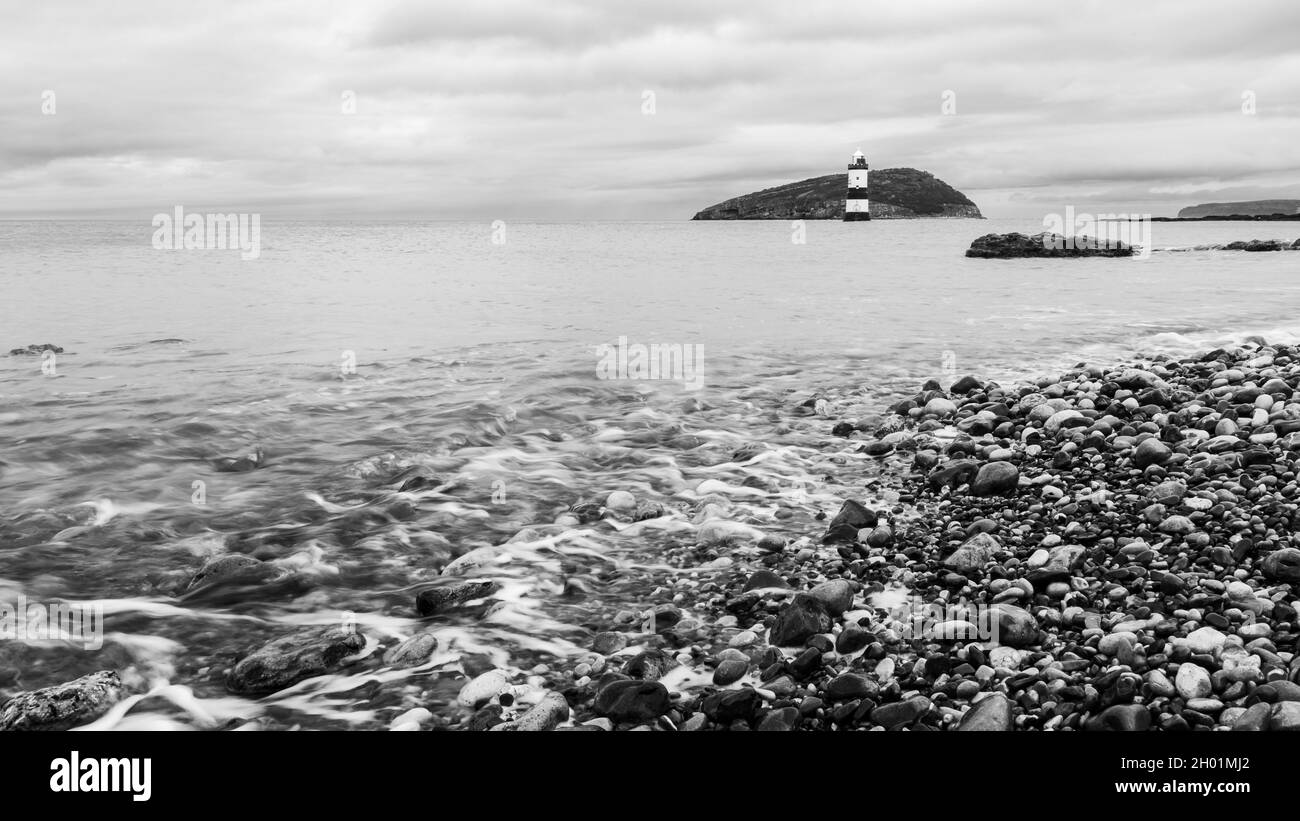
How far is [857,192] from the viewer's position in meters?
161

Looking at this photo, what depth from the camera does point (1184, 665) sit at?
4.47 metres

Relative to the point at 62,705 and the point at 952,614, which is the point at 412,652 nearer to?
the point at 62,705

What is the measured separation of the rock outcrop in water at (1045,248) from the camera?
5631cm

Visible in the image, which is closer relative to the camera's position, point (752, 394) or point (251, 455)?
point (251, 455)

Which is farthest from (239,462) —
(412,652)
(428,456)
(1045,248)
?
(1045,248)

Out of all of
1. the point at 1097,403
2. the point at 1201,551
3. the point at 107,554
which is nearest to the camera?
the point at 1201,551

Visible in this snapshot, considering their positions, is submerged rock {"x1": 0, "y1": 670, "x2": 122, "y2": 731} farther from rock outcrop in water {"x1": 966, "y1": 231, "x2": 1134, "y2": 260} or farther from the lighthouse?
the lighthouse

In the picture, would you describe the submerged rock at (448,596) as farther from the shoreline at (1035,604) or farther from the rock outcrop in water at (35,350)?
the rock outcrop in water at (35,350)

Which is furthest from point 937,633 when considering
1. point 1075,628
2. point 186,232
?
point 186,232

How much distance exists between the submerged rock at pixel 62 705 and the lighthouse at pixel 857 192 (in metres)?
159

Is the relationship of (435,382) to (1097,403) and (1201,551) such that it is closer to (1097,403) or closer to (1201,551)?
(1097,403)

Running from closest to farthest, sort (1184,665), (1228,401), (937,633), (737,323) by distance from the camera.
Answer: (1184,665) → (937,633) → (1228,401) → (737,323)

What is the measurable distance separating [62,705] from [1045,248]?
2404 inches
